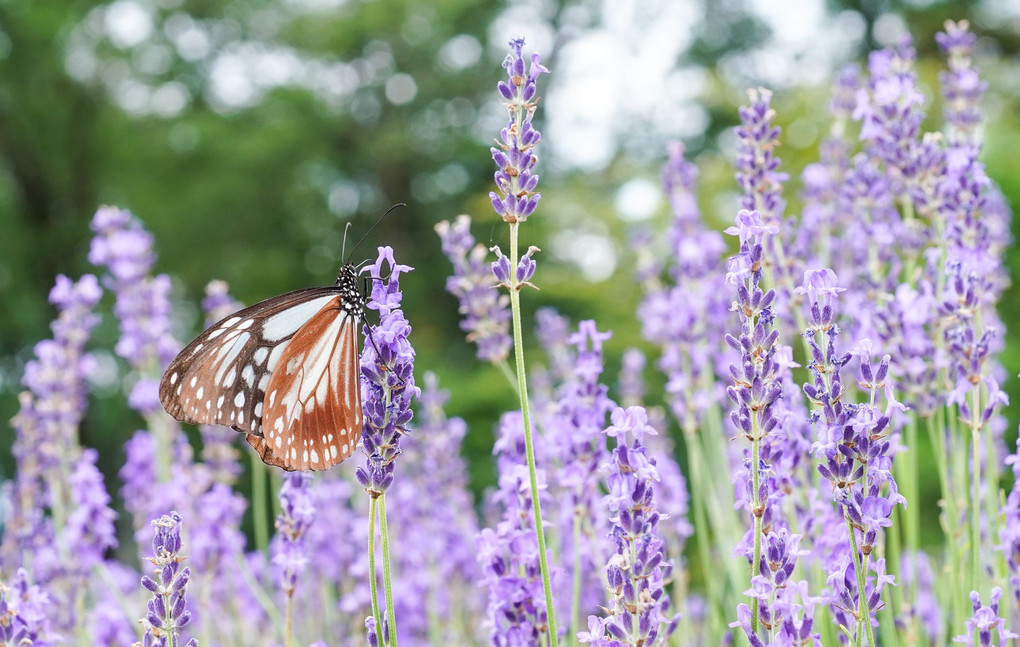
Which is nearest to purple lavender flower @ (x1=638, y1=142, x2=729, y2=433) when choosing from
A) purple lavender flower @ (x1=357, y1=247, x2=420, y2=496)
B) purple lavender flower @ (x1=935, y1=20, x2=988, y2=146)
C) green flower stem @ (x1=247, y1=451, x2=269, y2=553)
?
purple lavender flower @ (x1=935, y1=20, x2=988, y2=146)

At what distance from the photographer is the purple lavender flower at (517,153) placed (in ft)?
4.91

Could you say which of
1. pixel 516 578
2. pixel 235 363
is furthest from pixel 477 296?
pixel 516 578

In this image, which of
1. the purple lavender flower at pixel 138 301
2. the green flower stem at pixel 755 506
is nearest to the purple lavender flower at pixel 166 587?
the green flower stem at pixel 755 506

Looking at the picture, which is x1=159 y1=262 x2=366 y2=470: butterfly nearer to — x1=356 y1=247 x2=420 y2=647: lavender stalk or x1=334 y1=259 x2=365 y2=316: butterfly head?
x1=334 y1=259 x2=365 y2=316: butterfly head

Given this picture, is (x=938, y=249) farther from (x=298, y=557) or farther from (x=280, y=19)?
(x=280, y=19)

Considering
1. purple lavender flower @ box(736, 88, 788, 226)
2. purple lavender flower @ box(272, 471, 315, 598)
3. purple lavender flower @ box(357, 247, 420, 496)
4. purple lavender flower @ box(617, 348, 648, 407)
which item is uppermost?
purple lavender flower @ box(736, 88, 788, 226)

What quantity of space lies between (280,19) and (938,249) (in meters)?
11.5

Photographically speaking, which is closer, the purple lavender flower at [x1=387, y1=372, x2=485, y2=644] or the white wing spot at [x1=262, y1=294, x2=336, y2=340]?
the white wing spot at [x1=262, y1=294, x2=336, y2=340]

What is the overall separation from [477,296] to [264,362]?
0.62m

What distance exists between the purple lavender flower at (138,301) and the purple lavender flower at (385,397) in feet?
6.20

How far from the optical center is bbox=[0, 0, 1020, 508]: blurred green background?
406 inches

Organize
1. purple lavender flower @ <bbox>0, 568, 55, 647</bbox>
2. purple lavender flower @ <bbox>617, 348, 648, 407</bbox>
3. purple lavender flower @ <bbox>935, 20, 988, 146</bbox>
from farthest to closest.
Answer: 1. purple lavender flower @ <bbox>617, 348, 648, 407</bbox>
2. purple lavender flower @ <bbox>935, 20, 988, 146</bbox>
3. purple lavender flower @ <bbox>0, 568, 55, 647</bbox>

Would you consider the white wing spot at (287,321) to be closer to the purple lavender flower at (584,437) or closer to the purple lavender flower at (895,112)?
the purple lavender flower at (584,437)

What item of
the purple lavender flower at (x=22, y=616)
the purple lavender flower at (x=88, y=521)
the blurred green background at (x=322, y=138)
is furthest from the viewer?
the blurred green background at (x=322, y=138)
